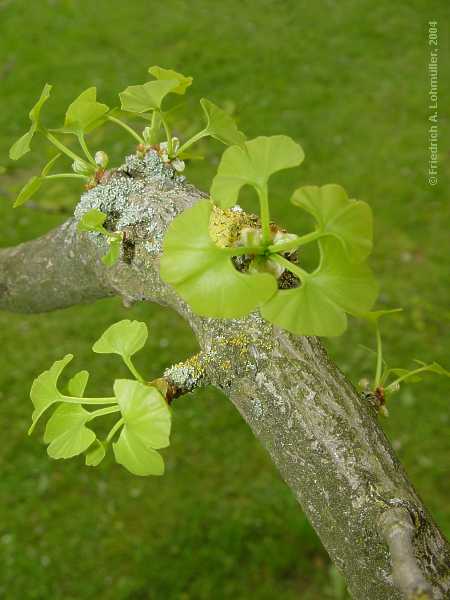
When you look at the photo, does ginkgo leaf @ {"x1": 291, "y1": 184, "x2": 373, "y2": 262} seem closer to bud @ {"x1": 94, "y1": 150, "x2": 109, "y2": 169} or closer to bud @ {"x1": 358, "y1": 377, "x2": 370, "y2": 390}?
bud @ {"x1": 358, "y1": 377, "x2": 370, "y2": 390}

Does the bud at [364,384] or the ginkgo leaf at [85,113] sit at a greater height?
the ginkgo leaf at [85,113]

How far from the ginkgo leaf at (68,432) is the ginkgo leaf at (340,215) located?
0.87 ft

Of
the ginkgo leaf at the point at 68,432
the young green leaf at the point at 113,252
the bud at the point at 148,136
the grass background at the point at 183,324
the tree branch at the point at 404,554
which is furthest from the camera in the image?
the grass background at the point at 183,324

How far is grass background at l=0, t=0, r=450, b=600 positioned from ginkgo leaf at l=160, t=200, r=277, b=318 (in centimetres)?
59

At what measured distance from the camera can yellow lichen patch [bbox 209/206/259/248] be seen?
0.61 meters

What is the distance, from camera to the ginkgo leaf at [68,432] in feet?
1.73

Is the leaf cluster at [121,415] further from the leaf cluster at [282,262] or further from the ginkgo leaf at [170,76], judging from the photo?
the ginkgo leaf at [170,76]

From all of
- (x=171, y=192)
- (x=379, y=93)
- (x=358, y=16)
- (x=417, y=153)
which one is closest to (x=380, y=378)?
(x=171, y=192)

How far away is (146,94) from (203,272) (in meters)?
0.26

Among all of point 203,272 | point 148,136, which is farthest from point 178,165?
point 203,272

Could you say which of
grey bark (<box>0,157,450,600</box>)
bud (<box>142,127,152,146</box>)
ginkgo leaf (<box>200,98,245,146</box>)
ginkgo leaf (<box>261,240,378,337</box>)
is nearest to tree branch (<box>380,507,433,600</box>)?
grey bark (<box>0,157,450,600</box>)

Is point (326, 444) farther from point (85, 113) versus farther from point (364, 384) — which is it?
point (85, 113)

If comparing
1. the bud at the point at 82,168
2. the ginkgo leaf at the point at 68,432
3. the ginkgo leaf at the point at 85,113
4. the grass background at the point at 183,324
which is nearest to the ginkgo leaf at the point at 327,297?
the ginkgo leaf at the point at 68,432

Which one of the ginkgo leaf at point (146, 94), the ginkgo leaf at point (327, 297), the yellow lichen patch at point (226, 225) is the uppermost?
the ginkgo leaf at point (146, 94)
